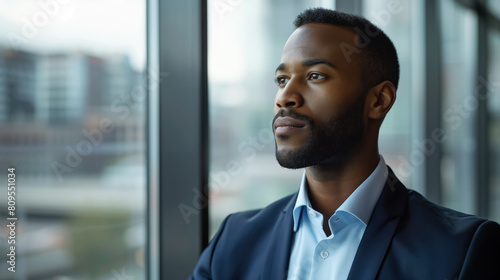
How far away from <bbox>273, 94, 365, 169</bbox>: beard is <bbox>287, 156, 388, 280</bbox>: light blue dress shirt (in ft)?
0.35

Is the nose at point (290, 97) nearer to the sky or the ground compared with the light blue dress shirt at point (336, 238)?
nearer to the sky

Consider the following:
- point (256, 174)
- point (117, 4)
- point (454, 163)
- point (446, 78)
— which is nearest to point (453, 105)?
point (446, 78)

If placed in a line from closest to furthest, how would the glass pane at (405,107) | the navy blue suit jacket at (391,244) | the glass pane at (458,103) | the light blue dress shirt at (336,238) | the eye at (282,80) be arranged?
the navy blue suit jacket at (391,244) < the light blue dress shirt at (336,238) < the eye at (282,80) < the glass pane at (405,107) < the glass pane at (458,103)

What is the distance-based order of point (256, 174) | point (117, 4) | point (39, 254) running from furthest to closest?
point (256, 174) → point (117, 4) → point (39, 254)

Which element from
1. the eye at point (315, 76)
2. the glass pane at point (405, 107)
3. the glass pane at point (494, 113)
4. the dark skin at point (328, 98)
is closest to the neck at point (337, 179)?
the dark skin at point (328, 98)

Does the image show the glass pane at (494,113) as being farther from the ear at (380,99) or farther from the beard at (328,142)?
the beard at (328,142)

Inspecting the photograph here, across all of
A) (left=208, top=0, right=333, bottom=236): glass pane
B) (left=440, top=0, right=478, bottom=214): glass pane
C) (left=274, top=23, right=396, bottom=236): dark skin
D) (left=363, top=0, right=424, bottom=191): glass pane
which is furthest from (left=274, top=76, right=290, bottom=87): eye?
(left=440, top=0, right=478, bottom=214): glass pane

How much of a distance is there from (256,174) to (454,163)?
2.80 metres

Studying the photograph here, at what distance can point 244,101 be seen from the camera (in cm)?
173

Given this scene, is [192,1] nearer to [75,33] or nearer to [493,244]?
[75,33]

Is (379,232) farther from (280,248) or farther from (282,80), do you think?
(282,80)

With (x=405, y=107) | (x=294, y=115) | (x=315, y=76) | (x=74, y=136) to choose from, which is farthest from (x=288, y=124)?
(x=405, y=107)

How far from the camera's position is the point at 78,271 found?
1.18 meters

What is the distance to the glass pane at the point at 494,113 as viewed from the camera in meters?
4.24
